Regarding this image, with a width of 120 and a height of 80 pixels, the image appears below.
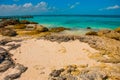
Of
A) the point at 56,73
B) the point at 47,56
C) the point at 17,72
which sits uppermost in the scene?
the point at 47,56

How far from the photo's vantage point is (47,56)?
14.9m

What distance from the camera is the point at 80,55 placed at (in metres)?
14.9

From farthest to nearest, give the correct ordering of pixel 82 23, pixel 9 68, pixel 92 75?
pixel 82 23 → pixel 9 68 → pixel 92 75

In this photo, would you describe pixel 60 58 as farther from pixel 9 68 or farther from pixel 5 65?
pixel 5 65

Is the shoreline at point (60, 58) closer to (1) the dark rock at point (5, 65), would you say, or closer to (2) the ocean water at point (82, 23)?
(1) the dark rock at point (5, 65)

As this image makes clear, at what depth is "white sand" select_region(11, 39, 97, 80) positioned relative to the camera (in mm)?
12281

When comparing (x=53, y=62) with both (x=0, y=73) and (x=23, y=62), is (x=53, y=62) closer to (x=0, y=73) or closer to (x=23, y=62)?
(x=23, y=62)

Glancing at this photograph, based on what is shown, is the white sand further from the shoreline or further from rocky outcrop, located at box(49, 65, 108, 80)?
rocky outcrop, located at box(49, 65, 108, 80)

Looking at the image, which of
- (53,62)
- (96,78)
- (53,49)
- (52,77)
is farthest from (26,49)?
(96,78)

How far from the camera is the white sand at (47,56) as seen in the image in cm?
1228

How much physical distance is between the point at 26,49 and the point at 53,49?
245cm

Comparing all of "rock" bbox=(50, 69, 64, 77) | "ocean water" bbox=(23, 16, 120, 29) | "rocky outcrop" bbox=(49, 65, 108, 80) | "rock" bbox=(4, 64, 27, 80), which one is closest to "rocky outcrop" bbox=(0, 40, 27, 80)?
"rock" bbox=(4, 64, 27, 80)

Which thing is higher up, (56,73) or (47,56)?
(47,56)

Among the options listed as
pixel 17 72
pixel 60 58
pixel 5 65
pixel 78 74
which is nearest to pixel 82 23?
pixel 60 58
